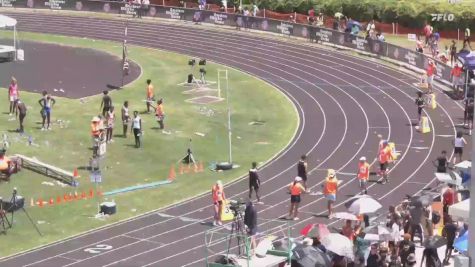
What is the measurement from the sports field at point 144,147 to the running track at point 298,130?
94 centimetres

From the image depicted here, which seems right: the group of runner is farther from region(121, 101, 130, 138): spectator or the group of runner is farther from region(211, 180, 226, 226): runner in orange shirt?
region(211, 180, 226, 226): runner in orange shirt

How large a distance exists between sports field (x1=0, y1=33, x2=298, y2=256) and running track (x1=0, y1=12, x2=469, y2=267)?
0.94m

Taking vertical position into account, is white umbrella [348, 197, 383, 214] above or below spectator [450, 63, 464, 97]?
below

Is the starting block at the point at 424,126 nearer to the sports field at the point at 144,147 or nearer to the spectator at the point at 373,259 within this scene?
the sports field at the point at 144,147

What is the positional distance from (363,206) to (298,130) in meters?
17.3

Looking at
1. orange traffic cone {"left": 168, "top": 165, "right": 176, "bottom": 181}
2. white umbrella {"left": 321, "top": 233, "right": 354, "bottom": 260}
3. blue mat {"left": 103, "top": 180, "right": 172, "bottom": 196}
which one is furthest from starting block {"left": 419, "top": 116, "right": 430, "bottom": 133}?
white umbrella {"left": 321, "top": 233, "right": 354, "bottom": 260}

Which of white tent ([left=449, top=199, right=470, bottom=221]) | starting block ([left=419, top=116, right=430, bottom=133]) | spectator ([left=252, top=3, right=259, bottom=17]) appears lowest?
starting block ([left=419, top=116, right=430, bottom=133])

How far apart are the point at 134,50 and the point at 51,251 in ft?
116

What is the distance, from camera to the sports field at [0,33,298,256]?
33.4m

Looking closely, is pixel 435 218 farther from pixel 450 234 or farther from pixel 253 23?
pixel 253 23

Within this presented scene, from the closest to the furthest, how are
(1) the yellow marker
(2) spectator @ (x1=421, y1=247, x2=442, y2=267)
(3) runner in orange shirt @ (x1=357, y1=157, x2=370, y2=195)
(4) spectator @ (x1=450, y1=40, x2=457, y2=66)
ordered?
(2) spectator @ (x1=421, y1=247, x2=442, y2=267) → (1) the yellow marker → (3) runner in orange shirt @ (x1=357, y1=157, x2=370, y2=195) → (4) spectator @ (x1=450, y1=40, x2=457, y2=66)

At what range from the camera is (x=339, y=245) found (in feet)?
80.7

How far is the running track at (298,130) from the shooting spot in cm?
3047

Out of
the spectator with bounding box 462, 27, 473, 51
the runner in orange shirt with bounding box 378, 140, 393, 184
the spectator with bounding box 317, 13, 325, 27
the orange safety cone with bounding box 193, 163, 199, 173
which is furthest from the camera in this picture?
the spectator with bounding box 317, 13, 325, 27
